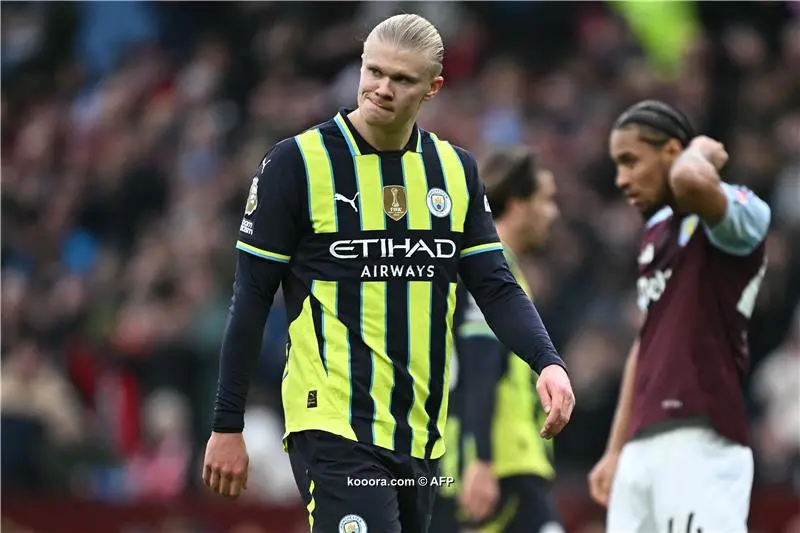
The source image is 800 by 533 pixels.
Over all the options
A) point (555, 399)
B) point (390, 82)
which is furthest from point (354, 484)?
point (390, 82)

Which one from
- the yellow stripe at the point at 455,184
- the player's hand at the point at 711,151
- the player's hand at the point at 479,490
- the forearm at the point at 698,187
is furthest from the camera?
the player's hand at the point at 479,490

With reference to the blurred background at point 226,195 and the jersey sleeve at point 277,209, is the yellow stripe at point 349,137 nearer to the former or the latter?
the jersey sleeve at point 277,209

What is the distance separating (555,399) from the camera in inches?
206

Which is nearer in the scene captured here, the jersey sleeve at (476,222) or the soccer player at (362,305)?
the soccer player at (362,305)

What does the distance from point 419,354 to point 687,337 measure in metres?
1.63

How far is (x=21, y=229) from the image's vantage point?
15016 mm

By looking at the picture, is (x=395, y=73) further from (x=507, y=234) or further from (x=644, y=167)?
(x=507, y=234)

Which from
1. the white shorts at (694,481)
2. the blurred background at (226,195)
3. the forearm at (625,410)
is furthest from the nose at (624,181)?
the blurred background at (226,195)

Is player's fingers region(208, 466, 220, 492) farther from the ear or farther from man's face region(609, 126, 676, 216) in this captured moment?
man's face region(609, 126, 676, 216)

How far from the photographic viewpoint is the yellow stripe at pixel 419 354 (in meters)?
5.56

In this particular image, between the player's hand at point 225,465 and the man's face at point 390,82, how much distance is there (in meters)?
1.23

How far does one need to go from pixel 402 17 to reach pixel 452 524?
11.3 feet

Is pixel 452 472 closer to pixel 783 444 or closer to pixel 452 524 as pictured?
pixel 452 524

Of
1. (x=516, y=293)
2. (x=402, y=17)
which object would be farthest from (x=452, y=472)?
(x=402, y=17)
